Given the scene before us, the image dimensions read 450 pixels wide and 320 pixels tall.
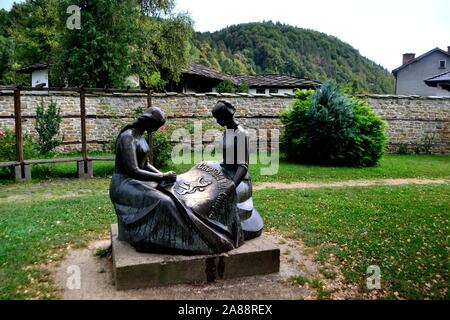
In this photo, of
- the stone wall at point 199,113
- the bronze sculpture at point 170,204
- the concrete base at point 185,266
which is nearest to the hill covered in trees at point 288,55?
the stone wall at point 199,113

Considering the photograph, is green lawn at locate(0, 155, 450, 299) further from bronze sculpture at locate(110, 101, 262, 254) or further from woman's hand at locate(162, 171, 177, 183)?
woman's hand at locate(162, 171, 177, 183)

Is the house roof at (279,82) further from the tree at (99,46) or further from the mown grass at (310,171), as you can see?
the mown grass at (310,171)

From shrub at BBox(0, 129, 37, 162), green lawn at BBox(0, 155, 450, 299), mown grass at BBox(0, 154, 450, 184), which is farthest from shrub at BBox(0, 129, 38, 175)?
green lawn at BBox(0, 155, 450, 299)

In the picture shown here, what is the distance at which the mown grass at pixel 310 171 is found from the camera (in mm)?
11035

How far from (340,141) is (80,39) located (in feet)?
33.3

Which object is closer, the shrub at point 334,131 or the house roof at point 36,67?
the shrub at point 334,131

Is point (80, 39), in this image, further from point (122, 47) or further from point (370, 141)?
point (370, 141)

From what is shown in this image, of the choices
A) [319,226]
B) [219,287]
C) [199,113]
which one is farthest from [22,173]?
[219,287]

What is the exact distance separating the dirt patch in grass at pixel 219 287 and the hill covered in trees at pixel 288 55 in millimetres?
37836

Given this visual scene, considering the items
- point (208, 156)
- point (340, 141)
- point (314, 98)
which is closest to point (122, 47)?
point (208, 156)

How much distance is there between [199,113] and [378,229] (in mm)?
10175

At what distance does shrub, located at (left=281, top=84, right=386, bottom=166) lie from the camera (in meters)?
13.3

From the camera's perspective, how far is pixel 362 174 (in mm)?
12008

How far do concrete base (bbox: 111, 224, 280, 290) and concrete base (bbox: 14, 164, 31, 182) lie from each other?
7087 mm
